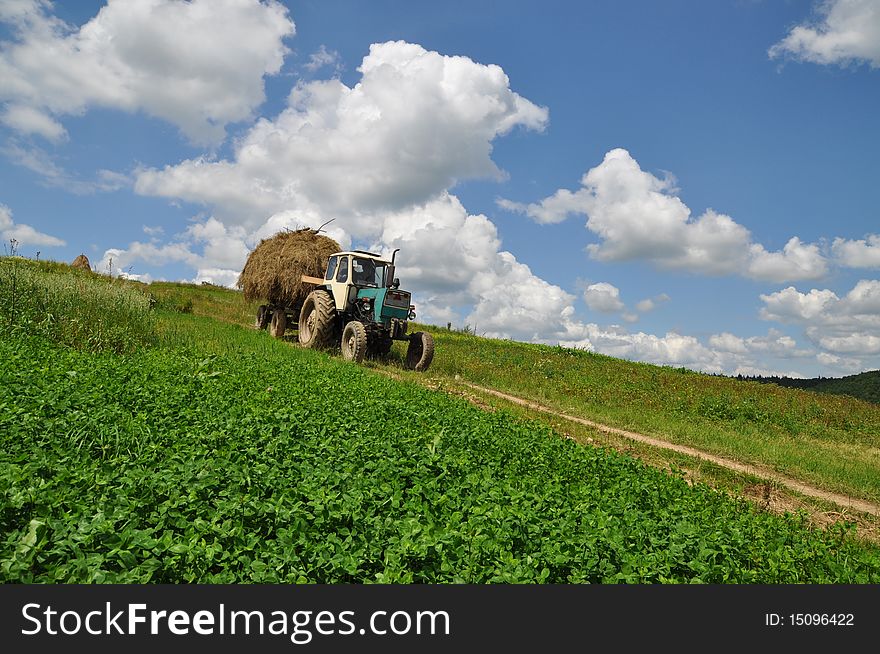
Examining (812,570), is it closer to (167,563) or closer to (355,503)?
(355,503)

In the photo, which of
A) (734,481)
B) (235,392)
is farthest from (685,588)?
(235,392)

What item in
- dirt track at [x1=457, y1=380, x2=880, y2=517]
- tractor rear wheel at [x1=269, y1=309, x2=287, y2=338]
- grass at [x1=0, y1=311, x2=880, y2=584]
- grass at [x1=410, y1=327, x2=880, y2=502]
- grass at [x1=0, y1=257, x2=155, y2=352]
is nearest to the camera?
grass at [x1=0, y1=311, x2=880, y2=584]

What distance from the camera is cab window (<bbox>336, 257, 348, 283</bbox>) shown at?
683 inches

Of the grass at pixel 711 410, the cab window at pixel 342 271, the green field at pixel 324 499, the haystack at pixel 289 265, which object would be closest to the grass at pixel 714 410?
the grass at pixel 711 410

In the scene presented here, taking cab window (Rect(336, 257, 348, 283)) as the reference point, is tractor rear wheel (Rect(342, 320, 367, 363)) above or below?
below

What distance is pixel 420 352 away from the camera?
17.1 m

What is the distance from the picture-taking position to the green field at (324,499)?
140 inches

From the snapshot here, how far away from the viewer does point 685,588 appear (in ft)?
11.8

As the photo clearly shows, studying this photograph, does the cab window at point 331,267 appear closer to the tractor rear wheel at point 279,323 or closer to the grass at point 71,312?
the tractor rear wheel at point 279,323

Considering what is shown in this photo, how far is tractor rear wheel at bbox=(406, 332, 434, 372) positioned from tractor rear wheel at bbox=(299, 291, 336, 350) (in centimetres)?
251

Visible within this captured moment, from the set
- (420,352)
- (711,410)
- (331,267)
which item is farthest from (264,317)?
(711,410)

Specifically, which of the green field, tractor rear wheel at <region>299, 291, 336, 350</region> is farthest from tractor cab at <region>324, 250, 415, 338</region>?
the green field

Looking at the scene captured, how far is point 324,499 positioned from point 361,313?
1291cm

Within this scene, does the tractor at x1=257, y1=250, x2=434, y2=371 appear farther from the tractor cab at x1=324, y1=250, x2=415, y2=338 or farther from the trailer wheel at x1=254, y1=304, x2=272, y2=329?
the trailer wheel at x1=254, y1=304, x2=272, y2=329
